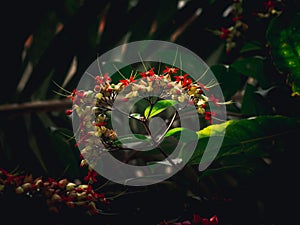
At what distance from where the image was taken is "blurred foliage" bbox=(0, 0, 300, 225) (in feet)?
2.16

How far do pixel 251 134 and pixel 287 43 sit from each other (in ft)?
0.43

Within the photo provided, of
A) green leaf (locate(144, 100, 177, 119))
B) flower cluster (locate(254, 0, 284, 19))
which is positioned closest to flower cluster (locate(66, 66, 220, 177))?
green leaf (locate(144, 100, 177, 119))

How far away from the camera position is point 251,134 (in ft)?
2.09

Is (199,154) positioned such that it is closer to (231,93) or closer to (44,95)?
(231,93)

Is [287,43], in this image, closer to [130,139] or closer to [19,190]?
[130,139]

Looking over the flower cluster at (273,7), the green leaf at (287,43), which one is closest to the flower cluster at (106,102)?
the green leaf at (287,43)

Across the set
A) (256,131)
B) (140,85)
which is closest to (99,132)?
(140,85)

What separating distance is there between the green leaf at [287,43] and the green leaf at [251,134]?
60 mm

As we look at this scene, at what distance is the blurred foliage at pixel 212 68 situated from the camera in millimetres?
657

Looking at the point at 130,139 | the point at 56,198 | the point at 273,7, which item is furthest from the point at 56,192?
the point at 273,7

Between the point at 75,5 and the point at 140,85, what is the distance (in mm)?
708

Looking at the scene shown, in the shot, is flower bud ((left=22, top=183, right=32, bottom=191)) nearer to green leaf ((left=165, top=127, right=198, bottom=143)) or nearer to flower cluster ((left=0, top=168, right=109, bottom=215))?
flower cluster ((left=0, top=168, right=109, bottom=215))

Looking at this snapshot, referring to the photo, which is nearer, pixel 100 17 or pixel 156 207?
pixel 156 207

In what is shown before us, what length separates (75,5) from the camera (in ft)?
4.01
